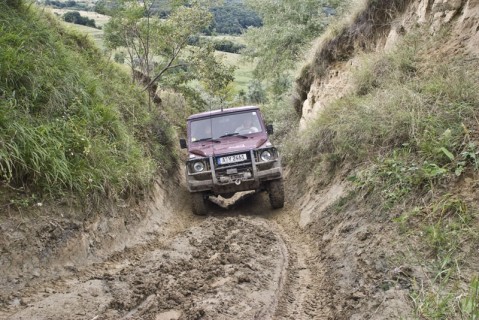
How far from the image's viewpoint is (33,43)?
22.0 ft

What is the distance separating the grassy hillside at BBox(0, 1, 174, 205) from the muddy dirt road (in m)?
1.06

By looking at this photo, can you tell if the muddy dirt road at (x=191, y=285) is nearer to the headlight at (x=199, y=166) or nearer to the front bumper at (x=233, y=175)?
the front bumper at (x=233, y=175)

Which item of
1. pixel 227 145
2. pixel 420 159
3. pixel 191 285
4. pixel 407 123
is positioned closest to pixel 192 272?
pixel 191 285

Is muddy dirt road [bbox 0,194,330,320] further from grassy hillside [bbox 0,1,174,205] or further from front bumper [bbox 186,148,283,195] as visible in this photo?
front bumper [bbox 186,148,283,195]

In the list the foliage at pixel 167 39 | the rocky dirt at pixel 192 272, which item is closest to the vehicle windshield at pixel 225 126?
the rocky dirt at pixel 192 272

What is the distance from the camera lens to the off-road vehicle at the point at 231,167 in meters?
7.77

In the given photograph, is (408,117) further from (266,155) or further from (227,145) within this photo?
(227,145)

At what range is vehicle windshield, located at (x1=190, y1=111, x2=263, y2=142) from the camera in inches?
346

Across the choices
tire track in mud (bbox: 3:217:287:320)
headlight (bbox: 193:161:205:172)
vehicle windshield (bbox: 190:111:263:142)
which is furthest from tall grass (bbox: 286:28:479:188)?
headlight (bbox: 193:161:205:172)

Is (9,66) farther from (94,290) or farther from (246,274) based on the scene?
(246,274)

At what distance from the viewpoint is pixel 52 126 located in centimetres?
544

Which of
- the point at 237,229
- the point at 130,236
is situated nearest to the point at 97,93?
the point at 130,236

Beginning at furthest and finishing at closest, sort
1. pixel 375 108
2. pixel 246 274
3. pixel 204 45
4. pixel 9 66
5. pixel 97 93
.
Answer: pixel 204 45
pixel 97 93
pixel 375 108
pixel 9 66
pixel 246 274

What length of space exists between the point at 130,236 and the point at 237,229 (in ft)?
4.91
